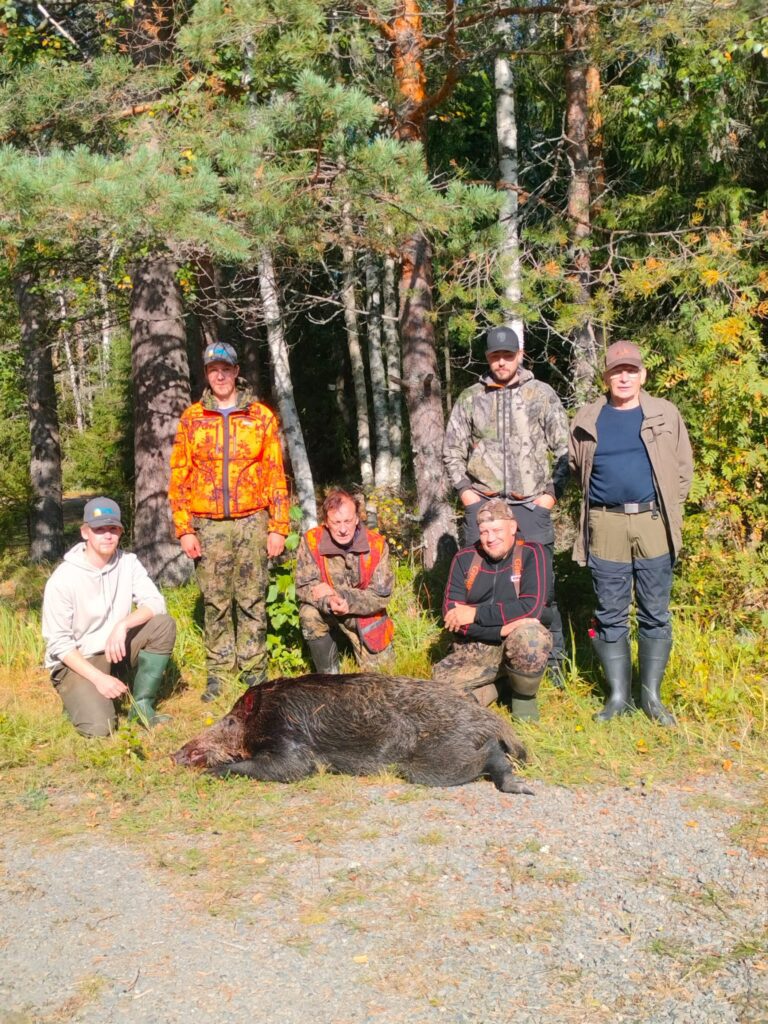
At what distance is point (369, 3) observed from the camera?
6215mm

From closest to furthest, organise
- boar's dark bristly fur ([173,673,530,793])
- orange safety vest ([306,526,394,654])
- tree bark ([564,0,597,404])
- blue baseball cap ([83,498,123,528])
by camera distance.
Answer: boar's dark bristly fur ([173,673,530,793]) < blue baseball cap ([83,498,123,528]) < orange safety vest ([306,526,394,654]) < tree bark ([564,0,597,404])

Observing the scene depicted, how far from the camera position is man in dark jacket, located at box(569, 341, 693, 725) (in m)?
5.25

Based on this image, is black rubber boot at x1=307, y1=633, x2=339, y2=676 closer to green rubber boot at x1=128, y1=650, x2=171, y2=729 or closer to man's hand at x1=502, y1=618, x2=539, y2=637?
green rubber boot at x1=128, y1=650, x2=171, y2=729

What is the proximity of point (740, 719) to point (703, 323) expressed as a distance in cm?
244

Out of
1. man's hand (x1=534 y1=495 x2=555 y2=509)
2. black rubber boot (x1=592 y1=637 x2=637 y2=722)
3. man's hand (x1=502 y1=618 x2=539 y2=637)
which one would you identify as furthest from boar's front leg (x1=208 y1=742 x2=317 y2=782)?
man's hand (x1=534 y1=495 x2=555 y2=509)

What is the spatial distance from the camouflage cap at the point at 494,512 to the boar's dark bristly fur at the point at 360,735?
93 centimetres

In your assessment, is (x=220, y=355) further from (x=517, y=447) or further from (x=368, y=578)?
(x=517, y=447)

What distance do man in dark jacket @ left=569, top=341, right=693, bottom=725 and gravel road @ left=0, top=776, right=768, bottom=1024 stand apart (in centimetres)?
98

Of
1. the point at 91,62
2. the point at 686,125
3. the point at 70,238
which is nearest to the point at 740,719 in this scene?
the point at 70,238

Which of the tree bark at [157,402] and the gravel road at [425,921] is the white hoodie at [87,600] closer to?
the gravel road at [425,921]

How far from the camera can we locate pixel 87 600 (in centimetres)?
571

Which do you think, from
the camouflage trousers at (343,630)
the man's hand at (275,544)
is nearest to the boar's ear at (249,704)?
the camouflage trousers at (343,630)

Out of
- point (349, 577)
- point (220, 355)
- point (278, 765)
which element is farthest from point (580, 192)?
point (278, 765)

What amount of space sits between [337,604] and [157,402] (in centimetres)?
433
